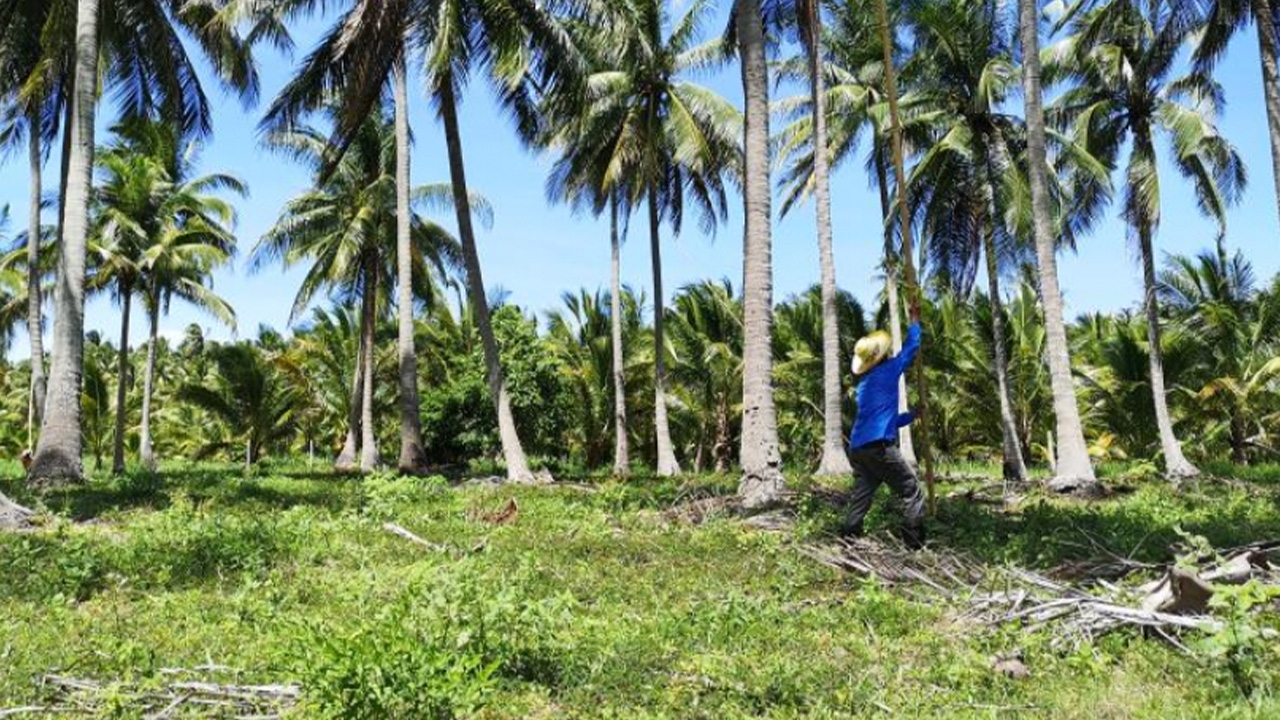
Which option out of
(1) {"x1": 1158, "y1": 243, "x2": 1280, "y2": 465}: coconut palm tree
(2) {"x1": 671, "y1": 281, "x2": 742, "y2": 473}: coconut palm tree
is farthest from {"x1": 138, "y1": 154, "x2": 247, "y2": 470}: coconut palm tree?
(1) {"x1": 1158, "y1": 243, "x2": 1280, "y2": 465}: coconut palm tree

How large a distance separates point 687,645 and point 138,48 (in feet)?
55.2

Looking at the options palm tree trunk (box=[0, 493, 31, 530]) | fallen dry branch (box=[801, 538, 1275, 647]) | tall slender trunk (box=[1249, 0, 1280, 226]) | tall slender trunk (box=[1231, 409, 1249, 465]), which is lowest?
fallen dry branch (box=[801, 538, 1275, 647])

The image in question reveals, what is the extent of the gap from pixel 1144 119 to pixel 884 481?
1525cm

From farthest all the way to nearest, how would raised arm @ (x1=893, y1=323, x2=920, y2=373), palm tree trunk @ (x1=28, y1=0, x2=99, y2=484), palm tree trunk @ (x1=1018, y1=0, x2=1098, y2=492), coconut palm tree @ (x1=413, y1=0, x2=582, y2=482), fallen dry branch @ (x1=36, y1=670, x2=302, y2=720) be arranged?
coconut palm tree @ (x1=413, y1=0, x2=582, y2=482)
palm tree trunk @ (x1=1018, y1=0, x2=1098, y2=492)
palm tree trunk @ (x1=28, y1=0, x2=99, y2=484)
raised arm @ (x1=893, y1=323, x2=920, y2=373)
fallen dry branch @ (x1=36, y1=670, x2=302, y2=720)

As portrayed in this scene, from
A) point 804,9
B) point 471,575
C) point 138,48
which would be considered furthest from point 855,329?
point 471,575

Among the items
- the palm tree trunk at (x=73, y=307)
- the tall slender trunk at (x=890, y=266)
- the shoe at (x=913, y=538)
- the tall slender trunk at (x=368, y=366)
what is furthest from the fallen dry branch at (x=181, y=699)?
the tall slender trunk at (x=368, y=366)

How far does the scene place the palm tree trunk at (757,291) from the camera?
32.1ft

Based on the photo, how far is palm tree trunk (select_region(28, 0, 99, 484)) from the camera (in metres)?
12.5

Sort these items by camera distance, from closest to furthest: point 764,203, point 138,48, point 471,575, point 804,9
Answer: point 471,575 → point 764,203 → point 804,9 → point 138,48

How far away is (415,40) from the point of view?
16250 millimetres

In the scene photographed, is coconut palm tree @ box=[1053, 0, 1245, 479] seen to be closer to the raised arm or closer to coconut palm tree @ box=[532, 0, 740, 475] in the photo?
coconut palm tree @ box=[532, 0, 740, 475]

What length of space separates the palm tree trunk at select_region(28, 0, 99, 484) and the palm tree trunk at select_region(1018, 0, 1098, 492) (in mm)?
13415

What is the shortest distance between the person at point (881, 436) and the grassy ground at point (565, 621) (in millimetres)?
479

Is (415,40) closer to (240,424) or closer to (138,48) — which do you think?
(138,48)
